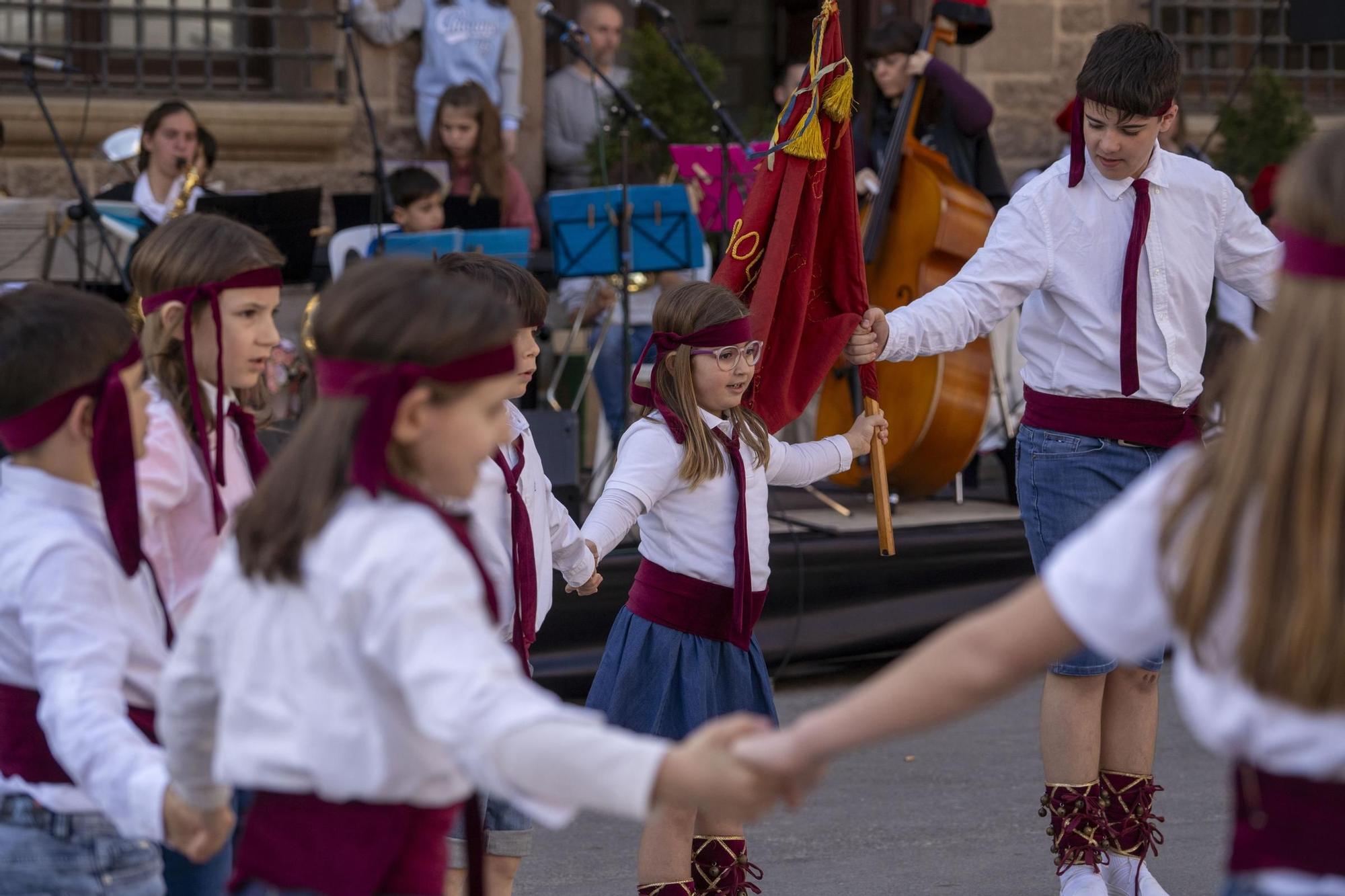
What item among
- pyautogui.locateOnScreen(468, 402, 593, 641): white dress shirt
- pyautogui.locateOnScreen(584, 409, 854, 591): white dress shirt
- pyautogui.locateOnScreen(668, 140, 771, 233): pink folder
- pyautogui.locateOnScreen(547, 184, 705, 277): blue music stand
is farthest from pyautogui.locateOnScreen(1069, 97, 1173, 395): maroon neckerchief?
pyautogui.locateOnScreen(668, 140, 771, 233): pink folder

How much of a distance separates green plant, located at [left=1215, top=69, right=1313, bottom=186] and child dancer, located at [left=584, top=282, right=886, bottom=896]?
5.95m

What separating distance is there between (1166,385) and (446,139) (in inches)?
187

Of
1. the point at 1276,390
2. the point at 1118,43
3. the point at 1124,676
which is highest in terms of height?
the point at 1118,43

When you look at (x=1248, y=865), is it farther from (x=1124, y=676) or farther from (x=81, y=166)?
(x=81, y=166)

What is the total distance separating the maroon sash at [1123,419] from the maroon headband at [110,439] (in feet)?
7.31

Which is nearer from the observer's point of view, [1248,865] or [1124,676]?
[1248,865]

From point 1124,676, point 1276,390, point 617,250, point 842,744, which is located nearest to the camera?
point 1276,390

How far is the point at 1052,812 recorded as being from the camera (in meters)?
3.92

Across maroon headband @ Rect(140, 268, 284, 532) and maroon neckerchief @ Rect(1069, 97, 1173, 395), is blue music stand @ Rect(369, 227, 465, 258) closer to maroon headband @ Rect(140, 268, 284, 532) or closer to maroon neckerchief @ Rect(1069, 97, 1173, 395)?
maroon neckerchief @ Rect(1069, 97, 1173, 395)

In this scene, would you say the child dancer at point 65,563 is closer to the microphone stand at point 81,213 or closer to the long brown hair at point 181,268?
the long brown hair at point 181,268

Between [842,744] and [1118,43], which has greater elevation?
[1118,43]

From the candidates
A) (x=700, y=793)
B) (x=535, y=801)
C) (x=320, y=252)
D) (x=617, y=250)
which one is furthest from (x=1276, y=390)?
(x=320, y=252)

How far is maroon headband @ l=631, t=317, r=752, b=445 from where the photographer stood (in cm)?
374

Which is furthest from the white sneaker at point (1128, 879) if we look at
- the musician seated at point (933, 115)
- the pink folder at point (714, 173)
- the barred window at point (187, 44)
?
the barred window at point (187, 44)
